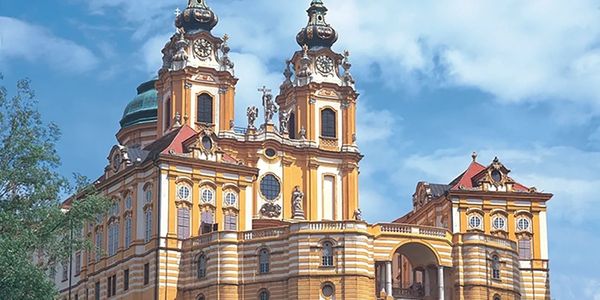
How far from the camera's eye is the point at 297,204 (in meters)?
102

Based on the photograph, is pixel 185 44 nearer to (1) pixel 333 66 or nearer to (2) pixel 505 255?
(1) pixel 333 66

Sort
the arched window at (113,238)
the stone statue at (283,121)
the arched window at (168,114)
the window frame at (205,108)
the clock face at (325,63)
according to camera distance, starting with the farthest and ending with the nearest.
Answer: the clock face at (325,63)
the stone statue at (283,121)
the arched window at (168,114)
the window frame at (205,108)
the arched window at (113,238)

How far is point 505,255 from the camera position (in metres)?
94.7

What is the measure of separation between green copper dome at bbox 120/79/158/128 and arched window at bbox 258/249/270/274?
28.6 meters

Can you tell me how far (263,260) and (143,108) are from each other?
32092mm

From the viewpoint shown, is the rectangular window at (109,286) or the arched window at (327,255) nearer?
→ the arched window at (327,255)

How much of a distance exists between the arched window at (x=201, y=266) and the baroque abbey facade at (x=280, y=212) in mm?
69

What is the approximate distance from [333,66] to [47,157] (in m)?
54.3

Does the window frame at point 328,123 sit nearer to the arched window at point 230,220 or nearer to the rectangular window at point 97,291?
the arched window at point 230,220

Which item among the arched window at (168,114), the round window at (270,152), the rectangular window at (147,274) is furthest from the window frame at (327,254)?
the arched window at (168,114)

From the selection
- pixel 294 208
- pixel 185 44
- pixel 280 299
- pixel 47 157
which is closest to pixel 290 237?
pixel 280 299

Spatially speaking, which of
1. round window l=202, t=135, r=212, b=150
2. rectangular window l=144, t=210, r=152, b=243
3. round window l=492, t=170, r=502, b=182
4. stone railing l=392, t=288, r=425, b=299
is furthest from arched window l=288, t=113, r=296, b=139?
stone railing l=392, t=288, r=425, b=299

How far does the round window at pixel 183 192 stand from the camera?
306 feet

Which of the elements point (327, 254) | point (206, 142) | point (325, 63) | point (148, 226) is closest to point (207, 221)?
point (148, 226)
